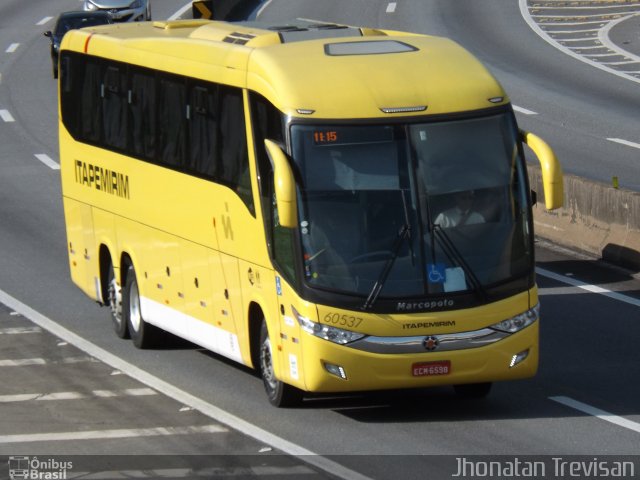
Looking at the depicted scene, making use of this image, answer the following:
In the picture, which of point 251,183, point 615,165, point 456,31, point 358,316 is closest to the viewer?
point 358,316

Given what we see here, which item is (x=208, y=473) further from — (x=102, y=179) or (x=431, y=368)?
(x=102, y=179)

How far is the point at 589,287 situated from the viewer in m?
18.2

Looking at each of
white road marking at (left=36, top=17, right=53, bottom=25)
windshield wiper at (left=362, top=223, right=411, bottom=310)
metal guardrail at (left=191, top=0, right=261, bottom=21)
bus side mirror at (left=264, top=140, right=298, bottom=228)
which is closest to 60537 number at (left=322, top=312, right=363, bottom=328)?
windshield wiper at (left=362, top=223, right=411, bottom=310)

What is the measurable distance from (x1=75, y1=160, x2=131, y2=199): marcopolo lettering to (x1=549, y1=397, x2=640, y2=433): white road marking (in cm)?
552

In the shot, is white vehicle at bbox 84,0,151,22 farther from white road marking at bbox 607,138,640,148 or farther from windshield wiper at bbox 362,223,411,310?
windshield wiper at bbox 362,223,411,310

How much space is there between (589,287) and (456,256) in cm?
610

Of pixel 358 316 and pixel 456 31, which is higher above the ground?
pixel 358 316

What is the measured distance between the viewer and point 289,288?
12695mm

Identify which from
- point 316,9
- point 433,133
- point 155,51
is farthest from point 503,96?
point 316,9

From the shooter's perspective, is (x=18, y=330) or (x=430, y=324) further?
(x=18, y=330)

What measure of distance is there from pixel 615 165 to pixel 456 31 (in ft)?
67.1

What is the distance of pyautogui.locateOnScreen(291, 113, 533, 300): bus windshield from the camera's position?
489 inches

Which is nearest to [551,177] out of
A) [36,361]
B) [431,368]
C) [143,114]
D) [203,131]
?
[431,368]

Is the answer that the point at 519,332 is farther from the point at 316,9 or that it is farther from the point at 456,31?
the point at 316,9
